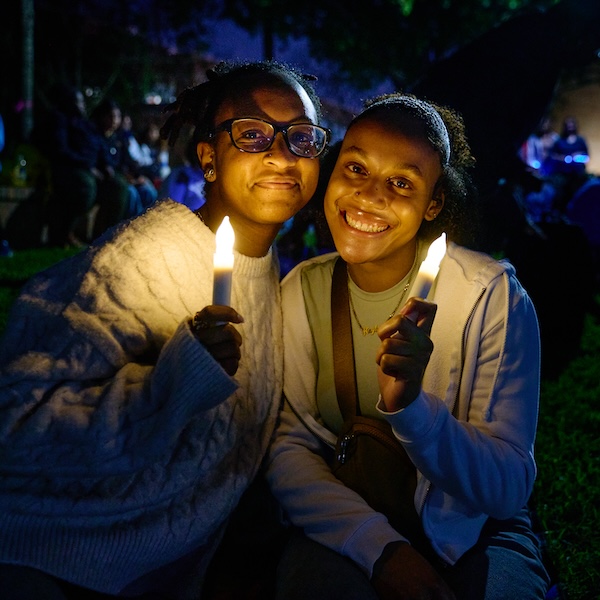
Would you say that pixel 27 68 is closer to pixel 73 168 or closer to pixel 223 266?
pixel 73 168

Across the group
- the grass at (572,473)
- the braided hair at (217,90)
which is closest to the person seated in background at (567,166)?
the grass at (572,473)

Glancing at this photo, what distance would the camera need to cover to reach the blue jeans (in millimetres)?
2223

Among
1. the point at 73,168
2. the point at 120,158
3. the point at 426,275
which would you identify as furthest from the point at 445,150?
the point at 120,158

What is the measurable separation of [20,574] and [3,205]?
1094 cm

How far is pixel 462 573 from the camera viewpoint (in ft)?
7.73

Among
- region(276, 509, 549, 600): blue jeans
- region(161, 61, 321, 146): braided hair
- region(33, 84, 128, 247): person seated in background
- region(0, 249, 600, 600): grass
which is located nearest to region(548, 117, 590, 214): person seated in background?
region(0, 249, 600, 600): grass

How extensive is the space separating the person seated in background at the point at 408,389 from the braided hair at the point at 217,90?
0.41 m

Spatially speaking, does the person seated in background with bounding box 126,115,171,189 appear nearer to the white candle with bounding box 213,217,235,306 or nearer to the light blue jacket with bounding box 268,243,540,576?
the light blue jacket with bounding box 268,243,540,576

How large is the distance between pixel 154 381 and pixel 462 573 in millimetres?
1371

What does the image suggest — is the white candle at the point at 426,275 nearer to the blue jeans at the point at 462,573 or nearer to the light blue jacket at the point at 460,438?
the light blue jacket at the point at 460,438

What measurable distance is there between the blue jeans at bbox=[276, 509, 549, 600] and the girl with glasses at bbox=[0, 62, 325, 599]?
355 millimetres

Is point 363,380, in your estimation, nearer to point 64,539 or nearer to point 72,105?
point 64,539

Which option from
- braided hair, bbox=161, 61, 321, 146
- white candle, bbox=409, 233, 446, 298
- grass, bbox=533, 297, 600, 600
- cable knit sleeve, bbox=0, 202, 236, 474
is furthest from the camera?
grass, bbox=533, 297, 600, 600

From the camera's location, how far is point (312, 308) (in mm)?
2982
